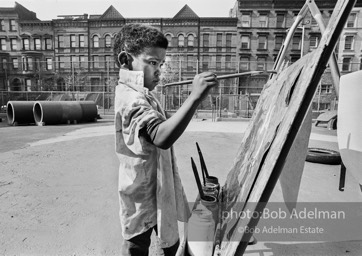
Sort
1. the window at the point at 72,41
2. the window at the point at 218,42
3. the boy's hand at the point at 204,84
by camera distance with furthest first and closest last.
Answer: the window at the point at 72,41, the window at the point at 218,42, the boy's hand at the point at 204,84

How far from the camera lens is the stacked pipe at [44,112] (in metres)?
11.7

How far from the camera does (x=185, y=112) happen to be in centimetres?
93

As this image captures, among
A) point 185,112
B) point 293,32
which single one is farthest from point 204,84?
point 293,32

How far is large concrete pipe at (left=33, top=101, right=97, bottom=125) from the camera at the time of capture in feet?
38.5

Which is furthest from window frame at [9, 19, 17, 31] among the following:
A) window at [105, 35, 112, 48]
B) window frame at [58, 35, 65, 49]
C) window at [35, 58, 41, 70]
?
window at [105, 35, 112, 48]

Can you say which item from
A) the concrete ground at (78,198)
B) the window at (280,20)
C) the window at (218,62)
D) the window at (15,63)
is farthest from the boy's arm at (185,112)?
the window at (15,63)

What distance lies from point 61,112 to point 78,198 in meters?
10.3

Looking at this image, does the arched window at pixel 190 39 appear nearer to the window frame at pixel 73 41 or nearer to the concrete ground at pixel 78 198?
the window frame at pixel 73 41

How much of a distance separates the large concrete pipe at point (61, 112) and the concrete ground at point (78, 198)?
19.8 feet

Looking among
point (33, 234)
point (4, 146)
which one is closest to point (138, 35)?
point (33, 234)

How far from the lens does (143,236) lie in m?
A: 1.32

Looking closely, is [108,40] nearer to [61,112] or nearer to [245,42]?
[245,42]

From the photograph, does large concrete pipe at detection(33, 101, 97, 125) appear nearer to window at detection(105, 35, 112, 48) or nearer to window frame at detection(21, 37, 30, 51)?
window at detection(105, 35, 112, 48)

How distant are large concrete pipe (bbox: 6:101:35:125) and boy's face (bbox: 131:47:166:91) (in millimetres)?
12918
